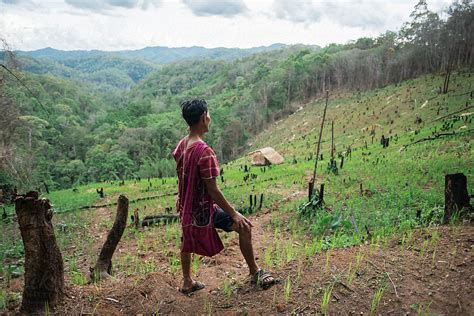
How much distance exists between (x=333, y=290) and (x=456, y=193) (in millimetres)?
3829

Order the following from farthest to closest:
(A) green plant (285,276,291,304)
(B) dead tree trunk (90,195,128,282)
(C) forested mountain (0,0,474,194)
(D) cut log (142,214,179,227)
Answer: (C) forested mountain (0,0,474,194)
(D) cut log (142,214,179,227)
(B) dead tree trunk (90,195,128,282)
(A) green plant (285,276,291,304)

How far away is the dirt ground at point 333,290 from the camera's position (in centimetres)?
387

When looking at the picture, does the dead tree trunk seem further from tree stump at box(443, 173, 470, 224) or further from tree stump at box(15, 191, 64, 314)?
tree stump at box(443, 173, 470, 224)

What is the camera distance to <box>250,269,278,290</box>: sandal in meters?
4.22

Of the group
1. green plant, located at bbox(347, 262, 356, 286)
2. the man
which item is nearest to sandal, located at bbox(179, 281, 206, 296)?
the man

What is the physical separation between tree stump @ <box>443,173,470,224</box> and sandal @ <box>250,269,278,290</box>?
13.5 feet

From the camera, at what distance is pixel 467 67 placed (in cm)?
4778

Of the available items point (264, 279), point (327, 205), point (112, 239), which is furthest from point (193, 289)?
point (327, 205)

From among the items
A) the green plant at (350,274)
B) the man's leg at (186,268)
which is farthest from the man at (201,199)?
the green plant at (350,274)

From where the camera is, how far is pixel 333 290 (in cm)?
406

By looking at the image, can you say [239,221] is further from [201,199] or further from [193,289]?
[193,289]

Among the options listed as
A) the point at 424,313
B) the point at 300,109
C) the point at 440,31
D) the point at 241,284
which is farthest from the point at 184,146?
the point at 300,109

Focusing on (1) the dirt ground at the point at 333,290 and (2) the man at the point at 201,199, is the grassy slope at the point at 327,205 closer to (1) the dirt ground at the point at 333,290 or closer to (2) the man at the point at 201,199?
(1) the dirt ground at the point at 333,290

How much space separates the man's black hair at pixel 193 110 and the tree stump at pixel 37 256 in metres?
1.88
